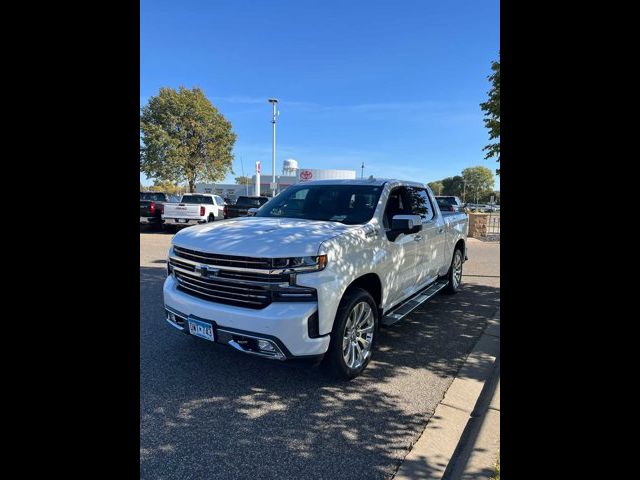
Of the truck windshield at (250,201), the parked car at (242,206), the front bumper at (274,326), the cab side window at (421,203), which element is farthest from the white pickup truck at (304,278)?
the truck windshield at (250,201)

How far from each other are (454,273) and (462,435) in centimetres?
426

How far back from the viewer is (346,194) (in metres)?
4.62

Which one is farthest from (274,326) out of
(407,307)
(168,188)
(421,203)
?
(168,188)

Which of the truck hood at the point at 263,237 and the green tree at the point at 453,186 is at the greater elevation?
the green tree at the point at 453,186

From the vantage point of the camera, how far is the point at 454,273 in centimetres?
683

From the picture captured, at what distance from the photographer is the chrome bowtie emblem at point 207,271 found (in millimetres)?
3301


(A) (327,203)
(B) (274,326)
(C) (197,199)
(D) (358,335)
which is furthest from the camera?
(C) (197,199)

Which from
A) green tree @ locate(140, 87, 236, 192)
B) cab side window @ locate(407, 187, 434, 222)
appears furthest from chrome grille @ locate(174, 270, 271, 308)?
green tree @ locate(140, 87, 236, 192)

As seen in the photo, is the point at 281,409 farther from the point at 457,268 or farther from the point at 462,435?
the point at 457,268

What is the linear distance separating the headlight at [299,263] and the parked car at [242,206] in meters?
14.4

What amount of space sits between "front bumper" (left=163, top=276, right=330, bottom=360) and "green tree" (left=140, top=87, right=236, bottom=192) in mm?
29370

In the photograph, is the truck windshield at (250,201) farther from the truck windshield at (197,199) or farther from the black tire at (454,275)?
the black tire at (454,275)
